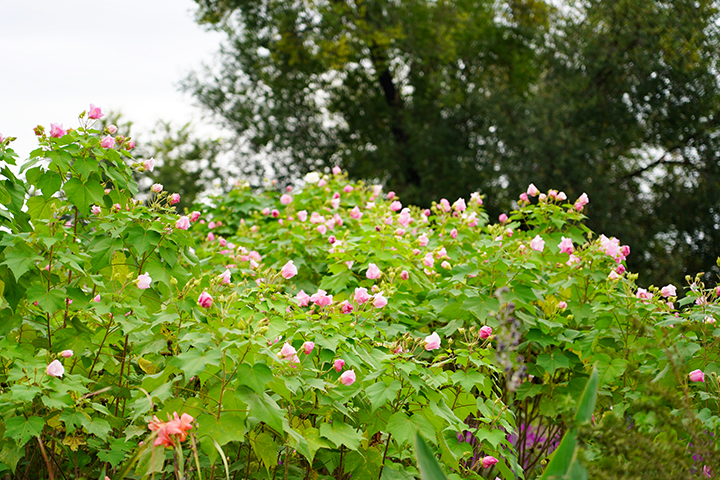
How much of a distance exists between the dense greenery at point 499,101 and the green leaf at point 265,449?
947cm

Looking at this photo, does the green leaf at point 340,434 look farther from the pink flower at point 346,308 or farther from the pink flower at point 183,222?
the pink flower at point 183,222

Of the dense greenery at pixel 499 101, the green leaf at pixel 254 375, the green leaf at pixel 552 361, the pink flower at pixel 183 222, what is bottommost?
the green leaf at pixel 254 375

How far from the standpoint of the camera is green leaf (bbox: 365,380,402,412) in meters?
2.02

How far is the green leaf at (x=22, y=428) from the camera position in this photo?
1.92 metres

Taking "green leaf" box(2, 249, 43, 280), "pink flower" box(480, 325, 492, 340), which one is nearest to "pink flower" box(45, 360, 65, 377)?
"green leaf" box(2, 249, 43, 280)

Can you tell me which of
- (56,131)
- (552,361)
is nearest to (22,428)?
(56,131)

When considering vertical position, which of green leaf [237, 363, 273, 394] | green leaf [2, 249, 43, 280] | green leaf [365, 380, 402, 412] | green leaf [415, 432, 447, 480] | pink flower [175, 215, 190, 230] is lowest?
green leaf [415, 432, 447, 480]

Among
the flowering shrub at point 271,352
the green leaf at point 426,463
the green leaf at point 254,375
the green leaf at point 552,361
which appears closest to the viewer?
the green leaf at point 426,463

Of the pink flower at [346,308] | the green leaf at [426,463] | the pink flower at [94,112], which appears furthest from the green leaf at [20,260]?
the green leaf at [426,463]

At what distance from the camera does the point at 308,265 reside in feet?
13.6

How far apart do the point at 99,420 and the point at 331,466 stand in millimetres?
908

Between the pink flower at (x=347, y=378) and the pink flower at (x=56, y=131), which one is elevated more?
the pink flower at (x=56, y=131)

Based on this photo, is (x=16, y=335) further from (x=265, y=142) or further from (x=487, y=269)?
(x=265, y=142)

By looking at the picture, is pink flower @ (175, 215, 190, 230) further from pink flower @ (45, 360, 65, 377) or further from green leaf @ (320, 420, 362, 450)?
green leaf @ (320, 420, 362, 450)
